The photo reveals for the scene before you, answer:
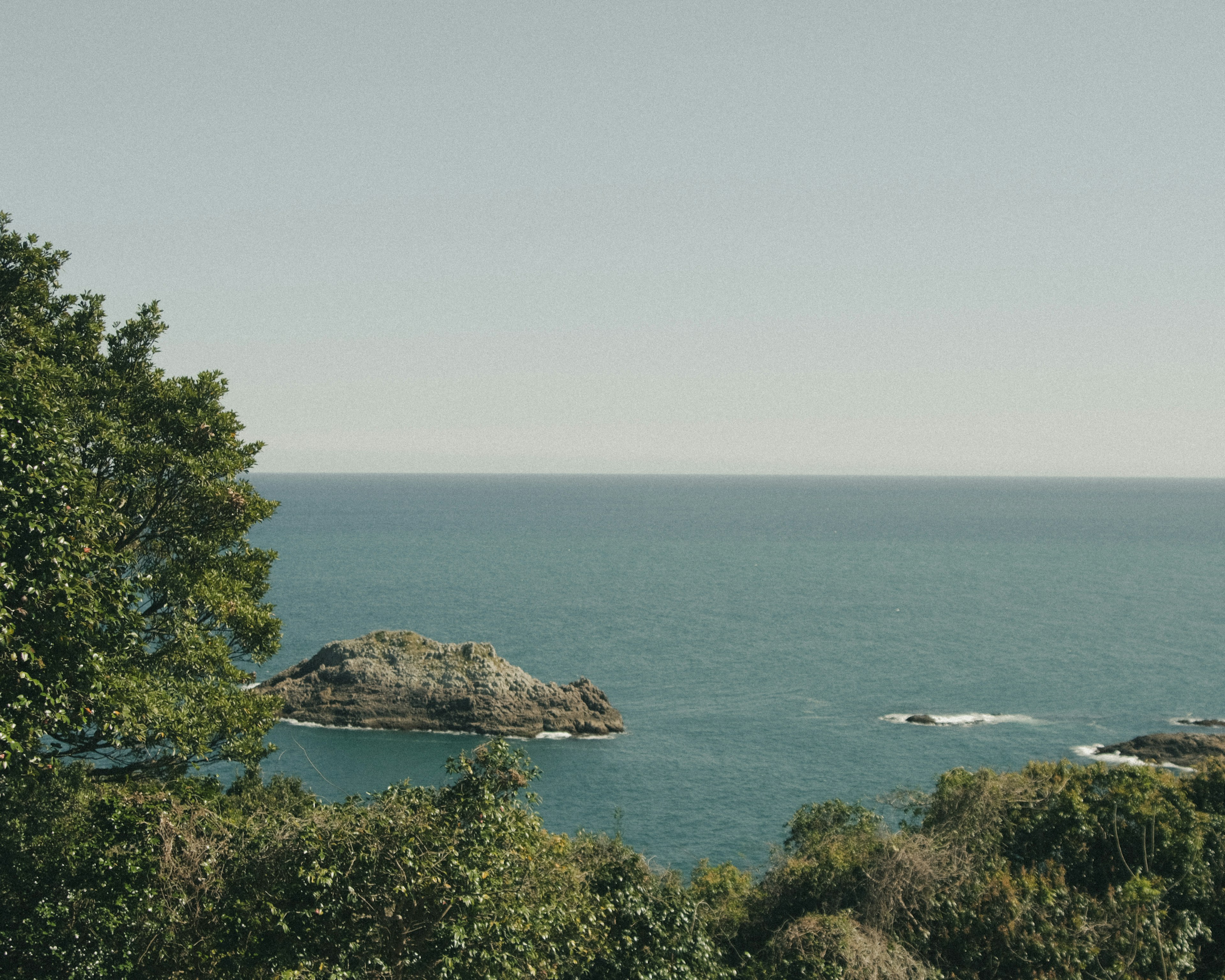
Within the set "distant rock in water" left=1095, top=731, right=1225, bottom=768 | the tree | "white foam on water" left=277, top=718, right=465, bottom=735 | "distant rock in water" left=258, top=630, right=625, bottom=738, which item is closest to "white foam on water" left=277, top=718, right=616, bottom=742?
"white foam on water" left=277, top=718, right=465, bottom=735

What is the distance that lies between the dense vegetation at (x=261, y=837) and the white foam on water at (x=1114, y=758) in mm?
39289

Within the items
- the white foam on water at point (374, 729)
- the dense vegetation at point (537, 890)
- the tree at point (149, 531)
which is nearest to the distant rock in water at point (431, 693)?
the white foam on water at point (374, 729)

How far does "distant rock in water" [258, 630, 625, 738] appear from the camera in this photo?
6969 centimetres

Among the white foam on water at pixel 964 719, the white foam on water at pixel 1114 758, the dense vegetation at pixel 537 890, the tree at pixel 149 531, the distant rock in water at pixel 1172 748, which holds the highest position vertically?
the tree at pixel 149 531

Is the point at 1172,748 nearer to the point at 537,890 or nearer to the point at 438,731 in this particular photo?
the point at 438,731

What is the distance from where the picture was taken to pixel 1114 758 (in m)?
63.2

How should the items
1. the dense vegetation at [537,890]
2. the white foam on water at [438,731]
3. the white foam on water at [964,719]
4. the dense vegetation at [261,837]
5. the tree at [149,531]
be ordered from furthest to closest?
the white foam on water at [964,719], the white foam on water at [438,731], the tree at [149,531], the dense vegetation at [537,890], the dense vegetation at [261,837]

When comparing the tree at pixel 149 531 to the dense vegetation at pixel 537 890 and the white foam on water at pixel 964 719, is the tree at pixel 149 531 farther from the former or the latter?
the white foam on water at pixel 964 719

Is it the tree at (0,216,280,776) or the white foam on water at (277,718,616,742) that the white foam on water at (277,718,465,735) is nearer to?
the white foam on water at (277,718,616,742)

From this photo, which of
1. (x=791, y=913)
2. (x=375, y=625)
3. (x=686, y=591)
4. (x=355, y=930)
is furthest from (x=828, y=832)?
(x=686, y=591)

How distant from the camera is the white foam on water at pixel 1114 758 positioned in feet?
198

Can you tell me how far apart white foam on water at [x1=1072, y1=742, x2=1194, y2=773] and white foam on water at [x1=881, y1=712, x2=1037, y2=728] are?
634cm

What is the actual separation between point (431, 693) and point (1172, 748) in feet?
176

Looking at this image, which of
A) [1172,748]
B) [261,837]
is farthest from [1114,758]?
[261,837]
